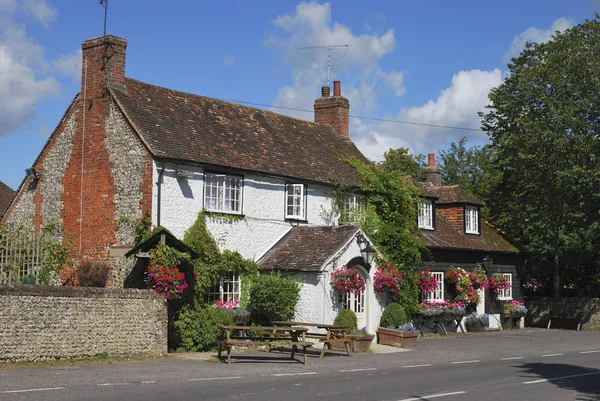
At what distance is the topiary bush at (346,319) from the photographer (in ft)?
80.7

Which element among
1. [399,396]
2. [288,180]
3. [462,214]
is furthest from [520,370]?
[462,214]

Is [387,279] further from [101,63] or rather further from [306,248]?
[101,63]

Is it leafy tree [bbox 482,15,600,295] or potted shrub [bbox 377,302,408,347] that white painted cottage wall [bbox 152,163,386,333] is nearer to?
potted shrub [bbox 377,302,408,347]

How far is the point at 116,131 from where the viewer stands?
963 inches

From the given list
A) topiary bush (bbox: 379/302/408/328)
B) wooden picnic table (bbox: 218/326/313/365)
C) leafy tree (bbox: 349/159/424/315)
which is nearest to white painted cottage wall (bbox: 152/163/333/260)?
leafy tree (bbox: 349/159/424/315)

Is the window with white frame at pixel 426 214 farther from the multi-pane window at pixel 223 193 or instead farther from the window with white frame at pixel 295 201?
the multi-pane window at pixel 223 193

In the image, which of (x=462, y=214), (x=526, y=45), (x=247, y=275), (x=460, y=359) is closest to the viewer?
(x=460, y=359)

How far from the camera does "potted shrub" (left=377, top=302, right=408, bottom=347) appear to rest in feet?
84.2

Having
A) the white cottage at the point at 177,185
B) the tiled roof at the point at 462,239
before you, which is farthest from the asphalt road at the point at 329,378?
the tiled roof at the point at 462,239

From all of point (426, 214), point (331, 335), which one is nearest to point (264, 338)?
point (331, 335)

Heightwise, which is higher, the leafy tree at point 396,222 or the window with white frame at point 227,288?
the leafy tree at point 396,222

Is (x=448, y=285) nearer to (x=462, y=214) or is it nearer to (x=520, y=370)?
(x=462, y=214)

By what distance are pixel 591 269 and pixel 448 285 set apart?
12.3 meters

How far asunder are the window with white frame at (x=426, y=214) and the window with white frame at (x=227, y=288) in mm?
10468
